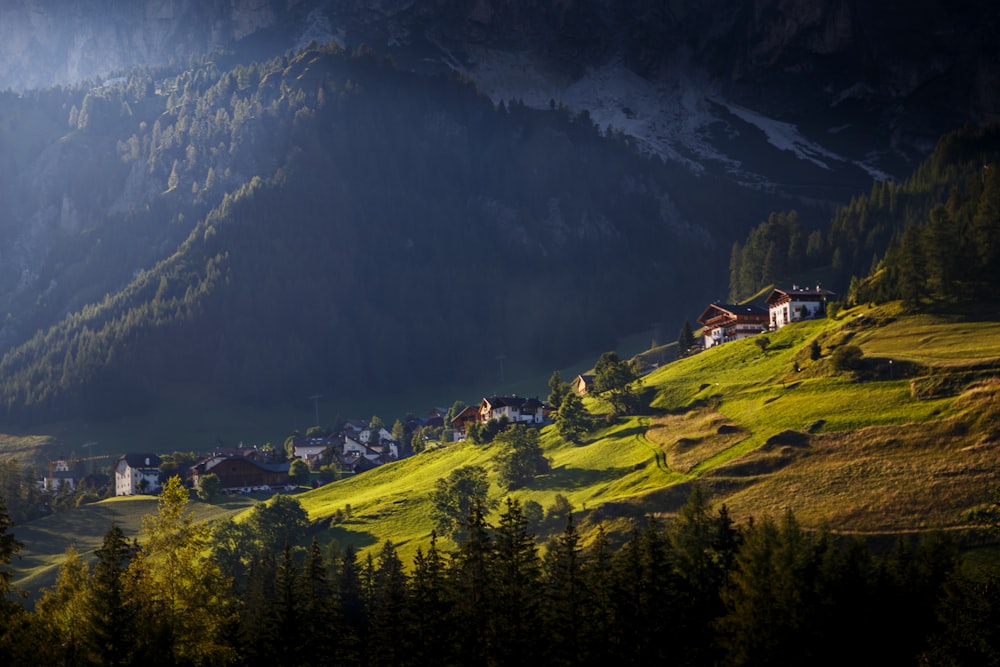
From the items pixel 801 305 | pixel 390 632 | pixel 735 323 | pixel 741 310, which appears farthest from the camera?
pixel 741 310

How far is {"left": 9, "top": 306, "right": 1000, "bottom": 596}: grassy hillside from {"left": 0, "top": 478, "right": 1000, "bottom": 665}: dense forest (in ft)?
83.0

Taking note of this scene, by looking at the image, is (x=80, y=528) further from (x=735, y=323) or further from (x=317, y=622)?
(x=735, y=323)

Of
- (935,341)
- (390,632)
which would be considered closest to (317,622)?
(390,632)

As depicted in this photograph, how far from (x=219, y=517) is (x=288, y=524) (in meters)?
24.7

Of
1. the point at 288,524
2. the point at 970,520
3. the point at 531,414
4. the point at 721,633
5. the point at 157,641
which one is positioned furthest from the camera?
A: the point at 531,414

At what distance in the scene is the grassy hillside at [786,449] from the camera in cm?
10288

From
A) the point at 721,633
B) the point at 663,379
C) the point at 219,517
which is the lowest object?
the point at 721,633

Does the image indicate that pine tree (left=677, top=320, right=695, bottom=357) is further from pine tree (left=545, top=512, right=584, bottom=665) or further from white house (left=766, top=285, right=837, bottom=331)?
pine tree (left=545, top=512, right=584, bottom=665)

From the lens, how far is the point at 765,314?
189250 mm

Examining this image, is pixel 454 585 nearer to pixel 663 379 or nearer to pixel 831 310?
pixel 663 379

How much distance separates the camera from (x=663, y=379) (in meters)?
163

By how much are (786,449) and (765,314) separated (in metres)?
77.0

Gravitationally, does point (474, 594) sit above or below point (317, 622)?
above

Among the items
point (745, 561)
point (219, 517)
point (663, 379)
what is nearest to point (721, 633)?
point (745, 561)
